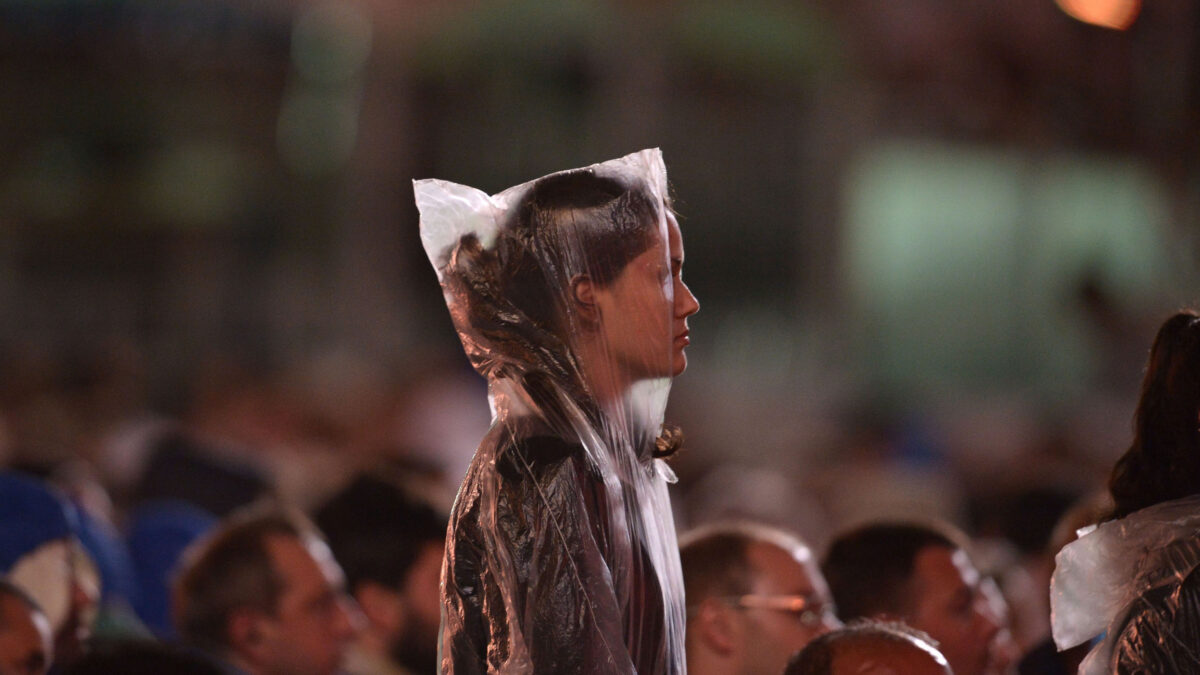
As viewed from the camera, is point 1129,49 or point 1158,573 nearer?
point 1158,573

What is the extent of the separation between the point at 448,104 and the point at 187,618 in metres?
11.1

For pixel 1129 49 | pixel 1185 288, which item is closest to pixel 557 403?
pixel 1185 288

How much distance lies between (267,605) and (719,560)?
1051 mm

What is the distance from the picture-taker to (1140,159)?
12.2m

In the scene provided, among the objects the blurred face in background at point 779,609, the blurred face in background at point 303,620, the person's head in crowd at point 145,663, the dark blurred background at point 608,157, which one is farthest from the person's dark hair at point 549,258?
the dark blurred background at point 608,157

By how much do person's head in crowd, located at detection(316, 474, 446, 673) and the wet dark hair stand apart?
5.63 feet

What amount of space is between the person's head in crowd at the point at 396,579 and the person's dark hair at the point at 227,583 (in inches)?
13.7

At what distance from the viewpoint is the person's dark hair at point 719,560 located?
271 centimetres

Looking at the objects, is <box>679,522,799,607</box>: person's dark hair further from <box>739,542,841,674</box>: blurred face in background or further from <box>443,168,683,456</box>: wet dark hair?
<box>443,168,683,456</box>: wet dark hair

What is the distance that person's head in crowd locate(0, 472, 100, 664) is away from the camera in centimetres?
316

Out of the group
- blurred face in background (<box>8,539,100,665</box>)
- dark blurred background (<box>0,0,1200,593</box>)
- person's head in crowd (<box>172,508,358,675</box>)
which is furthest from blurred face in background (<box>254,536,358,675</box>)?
dark blurred background (<box>0,0,1200,593</box>)

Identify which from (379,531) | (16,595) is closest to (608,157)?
(379,531)

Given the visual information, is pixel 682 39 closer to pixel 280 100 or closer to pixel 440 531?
pixel 280 100

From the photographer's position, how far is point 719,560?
9.05ft
